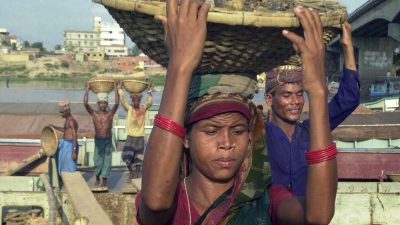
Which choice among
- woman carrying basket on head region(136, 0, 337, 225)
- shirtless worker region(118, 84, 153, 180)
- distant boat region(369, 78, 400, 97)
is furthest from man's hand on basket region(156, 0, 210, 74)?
distant boat region(369, 78, 400, 97)

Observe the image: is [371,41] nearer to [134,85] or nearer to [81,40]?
[134,85]

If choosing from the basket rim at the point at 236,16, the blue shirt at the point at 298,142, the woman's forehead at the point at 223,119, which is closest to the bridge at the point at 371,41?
the blue shirt at the point at 298,142

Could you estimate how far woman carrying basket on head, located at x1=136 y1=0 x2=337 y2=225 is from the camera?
5.24 feet

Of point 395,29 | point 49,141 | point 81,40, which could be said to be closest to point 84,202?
point 49,141

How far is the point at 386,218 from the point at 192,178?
180 inches

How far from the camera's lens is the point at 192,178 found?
1.89 metres

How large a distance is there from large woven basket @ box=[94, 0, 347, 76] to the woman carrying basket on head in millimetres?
75

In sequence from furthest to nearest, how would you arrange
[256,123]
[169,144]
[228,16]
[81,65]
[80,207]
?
[81,65] < [80,207] < [256,123] < [228,16] < [169,144]

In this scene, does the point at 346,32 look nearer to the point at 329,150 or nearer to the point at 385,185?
the point at 329,150

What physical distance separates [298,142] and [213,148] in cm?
146

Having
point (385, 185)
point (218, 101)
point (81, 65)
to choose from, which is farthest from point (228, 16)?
point (81, 65)

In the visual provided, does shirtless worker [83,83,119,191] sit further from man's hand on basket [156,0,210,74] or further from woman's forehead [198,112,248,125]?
man's hand on basket [156,0,210,74]

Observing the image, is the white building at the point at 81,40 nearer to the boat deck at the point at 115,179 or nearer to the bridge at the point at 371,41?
the bridge at the point at 371,41

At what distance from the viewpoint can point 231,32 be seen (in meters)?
1.87
